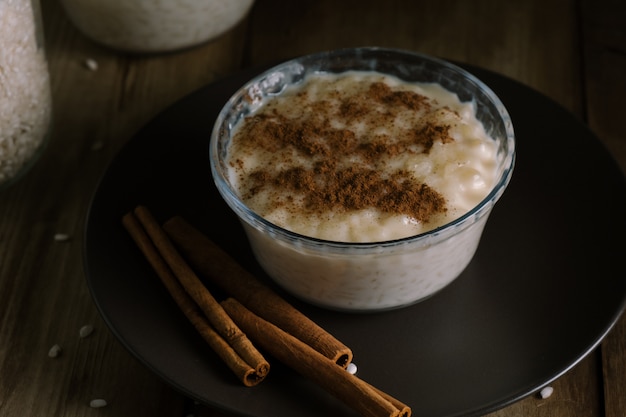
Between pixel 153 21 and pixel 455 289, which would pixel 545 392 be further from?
pixel 153 21

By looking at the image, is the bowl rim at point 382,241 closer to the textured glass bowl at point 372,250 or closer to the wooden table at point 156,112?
the textured glass bowl at point 372,250

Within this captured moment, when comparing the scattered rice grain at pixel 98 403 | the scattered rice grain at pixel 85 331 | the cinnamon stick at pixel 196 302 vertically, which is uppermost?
the cinnamon stick at pixel 196 302

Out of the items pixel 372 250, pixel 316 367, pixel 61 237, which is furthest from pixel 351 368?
pixel 61 237

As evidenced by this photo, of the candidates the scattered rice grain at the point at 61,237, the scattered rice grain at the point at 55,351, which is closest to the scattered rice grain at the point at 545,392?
the scattered rice grain at the point at 55,351

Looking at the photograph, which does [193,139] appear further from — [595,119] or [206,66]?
[595,119]

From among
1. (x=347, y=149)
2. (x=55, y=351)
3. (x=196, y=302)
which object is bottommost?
(x=55, y=351)

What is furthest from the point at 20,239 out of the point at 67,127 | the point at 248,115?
the point at 248,115
